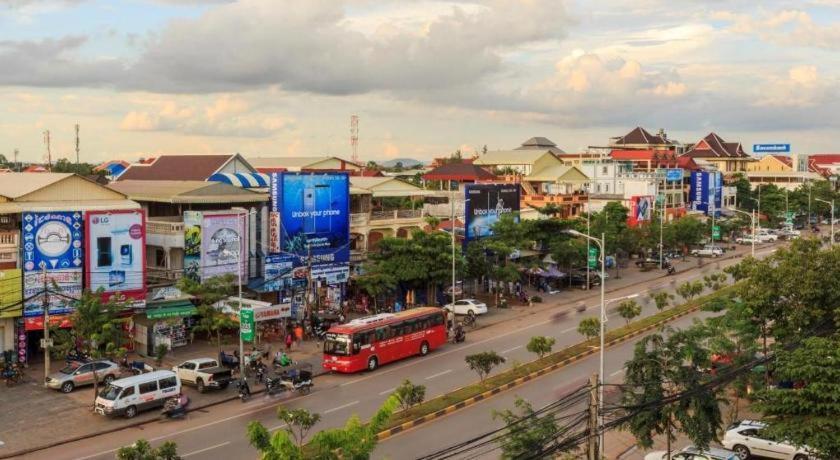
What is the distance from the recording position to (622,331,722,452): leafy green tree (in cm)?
2111

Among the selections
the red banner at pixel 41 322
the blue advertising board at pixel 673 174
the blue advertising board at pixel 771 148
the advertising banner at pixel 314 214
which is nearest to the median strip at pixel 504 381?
the advertising banner at pixel 314 214

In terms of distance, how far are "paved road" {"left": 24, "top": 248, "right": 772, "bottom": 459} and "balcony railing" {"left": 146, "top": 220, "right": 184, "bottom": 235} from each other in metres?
12.5

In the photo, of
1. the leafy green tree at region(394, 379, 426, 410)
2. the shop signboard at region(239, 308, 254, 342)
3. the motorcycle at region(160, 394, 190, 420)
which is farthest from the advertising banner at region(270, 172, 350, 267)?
the leafy green tree at region(394, 379, 426, 410)

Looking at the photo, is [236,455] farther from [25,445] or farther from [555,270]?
[555,270]

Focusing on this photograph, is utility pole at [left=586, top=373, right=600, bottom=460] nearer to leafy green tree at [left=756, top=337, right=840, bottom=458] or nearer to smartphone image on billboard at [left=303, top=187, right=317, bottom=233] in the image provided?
leafy green tree at [left=756, top=337, right=840, bottom=458]

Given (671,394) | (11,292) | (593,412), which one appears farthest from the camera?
(11,292)

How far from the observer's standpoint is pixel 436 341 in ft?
135

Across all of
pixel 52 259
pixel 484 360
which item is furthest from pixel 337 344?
pixel 52 259

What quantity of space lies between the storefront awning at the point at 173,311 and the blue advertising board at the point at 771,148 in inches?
5835

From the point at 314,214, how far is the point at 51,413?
69.8 feet

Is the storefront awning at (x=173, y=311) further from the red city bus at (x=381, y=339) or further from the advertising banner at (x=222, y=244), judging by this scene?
the red city bus at (x=381, y=339)

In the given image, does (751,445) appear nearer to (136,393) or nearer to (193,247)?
(136,393)

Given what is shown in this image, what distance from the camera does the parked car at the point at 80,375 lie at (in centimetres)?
3259

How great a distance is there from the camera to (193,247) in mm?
42281
